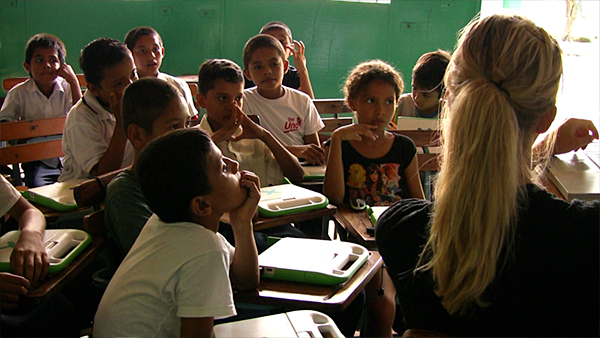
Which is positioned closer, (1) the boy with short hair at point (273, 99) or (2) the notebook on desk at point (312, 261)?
(2) the notebook on desk at point (312, 261)

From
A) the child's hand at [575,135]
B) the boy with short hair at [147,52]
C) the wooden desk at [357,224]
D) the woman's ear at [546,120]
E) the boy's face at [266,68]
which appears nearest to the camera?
the woman's ear at [546,120]

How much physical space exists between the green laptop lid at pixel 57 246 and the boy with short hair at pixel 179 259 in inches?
11.1

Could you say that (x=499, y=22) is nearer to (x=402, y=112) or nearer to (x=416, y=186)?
(x=416, y=186)

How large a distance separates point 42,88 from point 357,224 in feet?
9.11

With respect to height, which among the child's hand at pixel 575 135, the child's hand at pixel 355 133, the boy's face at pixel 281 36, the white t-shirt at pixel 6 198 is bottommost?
the white t-shirt at pixel 6 198

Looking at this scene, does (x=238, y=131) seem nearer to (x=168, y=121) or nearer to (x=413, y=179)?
(x=168, y=121)

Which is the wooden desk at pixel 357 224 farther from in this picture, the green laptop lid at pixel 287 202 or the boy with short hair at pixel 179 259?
the boy with short hair at pixel 179 259

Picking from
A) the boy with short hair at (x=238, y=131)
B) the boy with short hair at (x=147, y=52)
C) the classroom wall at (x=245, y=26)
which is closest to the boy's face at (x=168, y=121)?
the boy with short hair at (x=238, y=131)

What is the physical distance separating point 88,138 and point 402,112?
6.00ft

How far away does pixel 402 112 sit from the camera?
124 inches

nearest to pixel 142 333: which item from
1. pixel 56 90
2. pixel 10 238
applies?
pixel 10 238

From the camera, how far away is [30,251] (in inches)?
52.5

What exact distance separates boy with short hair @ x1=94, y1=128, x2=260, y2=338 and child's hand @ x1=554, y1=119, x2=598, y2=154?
52.8 inches

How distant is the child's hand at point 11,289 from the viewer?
122cm
